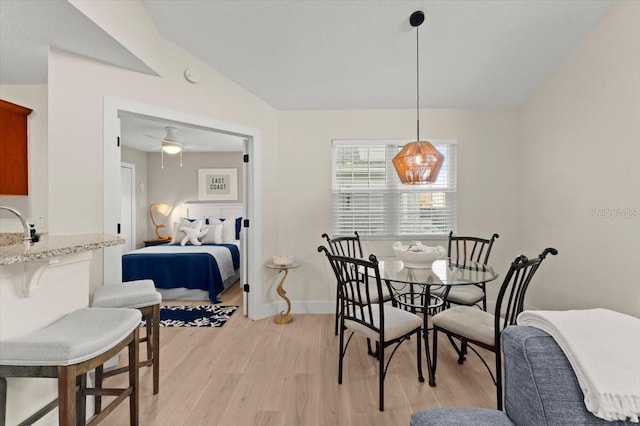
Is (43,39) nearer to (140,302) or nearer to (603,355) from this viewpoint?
(140,302)

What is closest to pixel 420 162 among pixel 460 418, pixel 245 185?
pixel 460 418

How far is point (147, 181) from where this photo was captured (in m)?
6.41

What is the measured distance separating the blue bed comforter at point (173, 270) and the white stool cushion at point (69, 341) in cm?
261

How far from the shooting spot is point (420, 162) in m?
2.17

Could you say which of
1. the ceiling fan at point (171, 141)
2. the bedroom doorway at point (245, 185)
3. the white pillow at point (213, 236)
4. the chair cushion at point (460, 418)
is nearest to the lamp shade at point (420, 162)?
the chair cushion at point (460, 418)

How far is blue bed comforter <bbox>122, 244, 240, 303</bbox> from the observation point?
4082 millimetres

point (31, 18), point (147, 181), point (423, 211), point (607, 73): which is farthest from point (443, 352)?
point (147, 181)

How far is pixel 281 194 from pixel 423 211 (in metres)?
1.72

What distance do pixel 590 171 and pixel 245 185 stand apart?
3.30 metres

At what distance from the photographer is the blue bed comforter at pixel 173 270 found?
4.08m

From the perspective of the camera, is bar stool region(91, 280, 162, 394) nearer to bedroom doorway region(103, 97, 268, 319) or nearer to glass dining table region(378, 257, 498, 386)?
bedroom doorway region(103, 97, 268, 319)

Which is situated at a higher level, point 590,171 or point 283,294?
point 590,171

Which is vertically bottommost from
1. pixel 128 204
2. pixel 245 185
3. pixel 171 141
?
pixel 128 204

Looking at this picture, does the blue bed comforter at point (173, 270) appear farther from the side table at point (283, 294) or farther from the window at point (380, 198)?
the window at point (380, 198)
